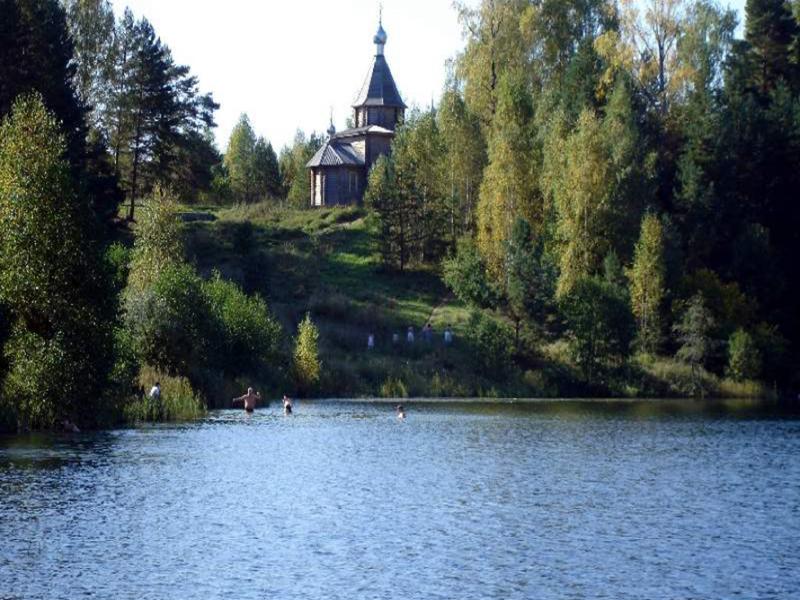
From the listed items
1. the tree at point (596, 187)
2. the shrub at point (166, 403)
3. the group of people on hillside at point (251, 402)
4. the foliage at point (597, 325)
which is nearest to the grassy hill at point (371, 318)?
the foliage at point (597, 325)

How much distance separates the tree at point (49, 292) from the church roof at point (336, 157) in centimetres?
7560

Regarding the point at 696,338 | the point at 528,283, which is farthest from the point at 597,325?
the point at 696,338

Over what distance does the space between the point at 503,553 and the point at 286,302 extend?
6324cm

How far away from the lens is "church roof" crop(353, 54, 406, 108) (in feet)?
432

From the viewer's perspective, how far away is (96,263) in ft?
165

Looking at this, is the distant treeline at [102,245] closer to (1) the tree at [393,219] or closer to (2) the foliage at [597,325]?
(1) the tree at [393,219]

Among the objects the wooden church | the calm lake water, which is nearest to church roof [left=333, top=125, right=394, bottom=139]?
the wooden church

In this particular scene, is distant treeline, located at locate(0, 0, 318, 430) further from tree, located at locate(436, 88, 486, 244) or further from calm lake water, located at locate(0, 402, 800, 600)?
tree, located at locate(436, 88, 486, 244)

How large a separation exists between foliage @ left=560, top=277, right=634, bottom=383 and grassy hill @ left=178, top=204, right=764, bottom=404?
44.0 inches

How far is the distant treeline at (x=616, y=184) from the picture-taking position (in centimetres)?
8506

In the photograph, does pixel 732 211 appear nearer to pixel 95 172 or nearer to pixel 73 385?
pixel 95 172

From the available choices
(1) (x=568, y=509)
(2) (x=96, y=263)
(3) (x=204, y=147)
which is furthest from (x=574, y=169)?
(1) (x=568, y=509)

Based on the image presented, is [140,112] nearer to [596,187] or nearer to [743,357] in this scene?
[596,187]

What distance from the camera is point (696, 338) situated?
271 ft
